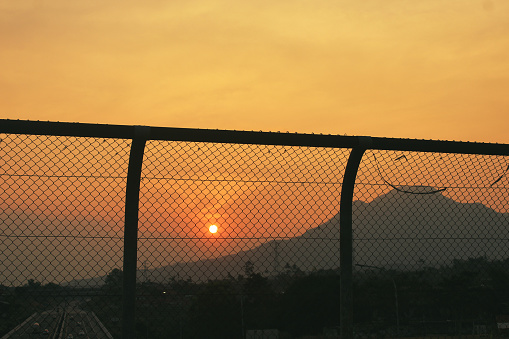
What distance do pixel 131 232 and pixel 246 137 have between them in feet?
3.65

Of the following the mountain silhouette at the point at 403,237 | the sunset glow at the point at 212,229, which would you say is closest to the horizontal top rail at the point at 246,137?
the mountain silhouette at the point at 403,237

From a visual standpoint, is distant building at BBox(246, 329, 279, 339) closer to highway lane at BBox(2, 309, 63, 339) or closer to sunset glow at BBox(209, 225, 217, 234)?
sunset glow at BBox(209, 225, 217, 234)

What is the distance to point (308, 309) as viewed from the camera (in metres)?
4.66

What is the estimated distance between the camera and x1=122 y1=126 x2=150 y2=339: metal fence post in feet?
14.1

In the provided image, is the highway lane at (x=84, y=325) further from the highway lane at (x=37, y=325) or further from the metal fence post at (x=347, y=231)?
the metal fence post at (x=347, y=231)

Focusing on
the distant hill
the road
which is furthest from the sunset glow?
the road

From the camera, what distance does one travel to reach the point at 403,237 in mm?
5031

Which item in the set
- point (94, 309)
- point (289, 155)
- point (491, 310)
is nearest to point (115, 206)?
point (94, 309)

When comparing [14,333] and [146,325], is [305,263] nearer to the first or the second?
[146,325]

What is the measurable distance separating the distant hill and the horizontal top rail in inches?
16.2

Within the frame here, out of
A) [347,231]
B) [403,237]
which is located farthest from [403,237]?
[347,231]

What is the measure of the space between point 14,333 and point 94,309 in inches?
20.8

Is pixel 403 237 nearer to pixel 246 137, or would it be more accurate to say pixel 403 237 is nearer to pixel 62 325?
pixel 246 137

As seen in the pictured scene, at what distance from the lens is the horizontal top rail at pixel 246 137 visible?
4176mm
